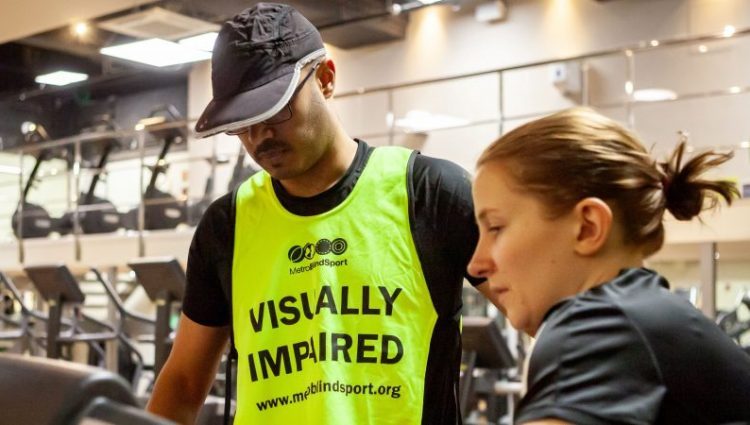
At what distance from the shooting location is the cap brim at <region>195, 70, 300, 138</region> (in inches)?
50.1

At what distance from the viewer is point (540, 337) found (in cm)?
79

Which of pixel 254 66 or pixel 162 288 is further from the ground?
pixel 254 66

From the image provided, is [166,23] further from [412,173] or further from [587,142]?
[587,142]

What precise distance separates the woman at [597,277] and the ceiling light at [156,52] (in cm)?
934

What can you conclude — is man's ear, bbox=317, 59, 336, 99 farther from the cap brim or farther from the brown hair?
the brown hair

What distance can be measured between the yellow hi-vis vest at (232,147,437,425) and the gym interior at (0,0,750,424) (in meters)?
3.34

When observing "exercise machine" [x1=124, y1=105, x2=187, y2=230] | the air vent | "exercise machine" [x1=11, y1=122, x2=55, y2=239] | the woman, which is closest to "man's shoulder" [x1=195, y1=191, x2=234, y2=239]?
the woman

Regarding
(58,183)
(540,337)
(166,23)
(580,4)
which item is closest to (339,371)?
(540,337)

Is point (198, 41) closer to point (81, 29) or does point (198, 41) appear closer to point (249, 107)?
point (81, 29)

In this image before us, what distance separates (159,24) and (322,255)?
7.82m

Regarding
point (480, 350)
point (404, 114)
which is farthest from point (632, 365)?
point (404, 114)

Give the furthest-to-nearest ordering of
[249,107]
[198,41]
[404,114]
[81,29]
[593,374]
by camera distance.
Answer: [404,114] < [81,29] < [198,41] < [249,107] < [593,374]

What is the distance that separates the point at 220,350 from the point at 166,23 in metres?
7.65

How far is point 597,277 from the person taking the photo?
0.86m
